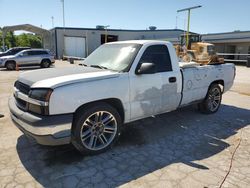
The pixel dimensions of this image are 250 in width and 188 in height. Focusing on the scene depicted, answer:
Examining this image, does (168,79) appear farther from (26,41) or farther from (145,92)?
(26,41)

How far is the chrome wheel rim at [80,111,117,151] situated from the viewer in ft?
12.5

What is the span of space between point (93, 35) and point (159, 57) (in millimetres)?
34038

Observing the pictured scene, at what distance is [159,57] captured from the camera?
4727 mm

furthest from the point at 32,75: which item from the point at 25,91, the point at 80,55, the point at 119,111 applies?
the point at 80,55

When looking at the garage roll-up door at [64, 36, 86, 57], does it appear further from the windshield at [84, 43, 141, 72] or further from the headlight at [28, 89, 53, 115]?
the headlight at [28, 89, 53, 115]

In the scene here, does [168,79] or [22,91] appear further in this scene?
[168,79]

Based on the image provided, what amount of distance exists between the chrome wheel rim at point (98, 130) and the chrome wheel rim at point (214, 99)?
334cm

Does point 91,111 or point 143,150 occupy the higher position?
point 91,111

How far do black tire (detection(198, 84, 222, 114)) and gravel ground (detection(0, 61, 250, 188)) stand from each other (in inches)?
32.3

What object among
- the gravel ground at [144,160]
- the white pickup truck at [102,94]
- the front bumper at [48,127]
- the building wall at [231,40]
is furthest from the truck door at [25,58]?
the building wall at [231,40]

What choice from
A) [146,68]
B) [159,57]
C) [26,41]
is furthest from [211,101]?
[26,41]

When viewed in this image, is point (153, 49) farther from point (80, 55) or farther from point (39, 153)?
point (80, 55)

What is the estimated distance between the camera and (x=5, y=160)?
3701 mm

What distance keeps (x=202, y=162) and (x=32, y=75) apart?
322 centimetres
